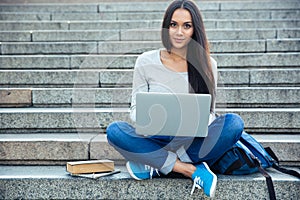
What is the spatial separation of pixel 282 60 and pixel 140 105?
2.40 meters

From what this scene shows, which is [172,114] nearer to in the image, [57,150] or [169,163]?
[169,163]

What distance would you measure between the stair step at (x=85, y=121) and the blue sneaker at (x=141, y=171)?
0.84 metres

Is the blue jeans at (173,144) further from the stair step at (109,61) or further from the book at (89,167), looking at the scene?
the stair step at (109,61)

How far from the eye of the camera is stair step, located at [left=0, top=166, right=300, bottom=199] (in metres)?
3.07

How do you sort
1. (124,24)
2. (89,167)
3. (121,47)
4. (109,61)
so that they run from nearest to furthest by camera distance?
(89,167) → (109,61) → (121,47) → (124,24)

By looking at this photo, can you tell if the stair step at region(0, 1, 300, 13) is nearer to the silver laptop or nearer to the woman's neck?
the woman's neck

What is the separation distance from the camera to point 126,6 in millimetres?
6625

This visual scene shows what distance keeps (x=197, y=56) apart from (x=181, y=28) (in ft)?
0.69

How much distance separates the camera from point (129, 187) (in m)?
3.11

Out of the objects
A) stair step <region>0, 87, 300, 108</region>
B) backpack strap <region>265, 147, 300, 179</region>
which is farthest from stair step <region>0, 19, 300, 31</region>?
backpack strap <region>265, 147, 300, 179</region>

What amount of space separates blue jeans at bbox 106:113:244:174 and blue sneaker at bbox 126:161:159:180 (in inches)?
2.0

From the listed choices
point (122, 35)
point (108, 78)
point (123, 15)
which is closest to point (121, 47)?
point (122, 35)

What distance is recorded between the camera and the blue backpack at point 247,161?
10.1 ft

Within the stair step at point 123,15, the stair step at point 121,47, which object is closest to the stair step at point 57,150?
the stair step at point 121,47
